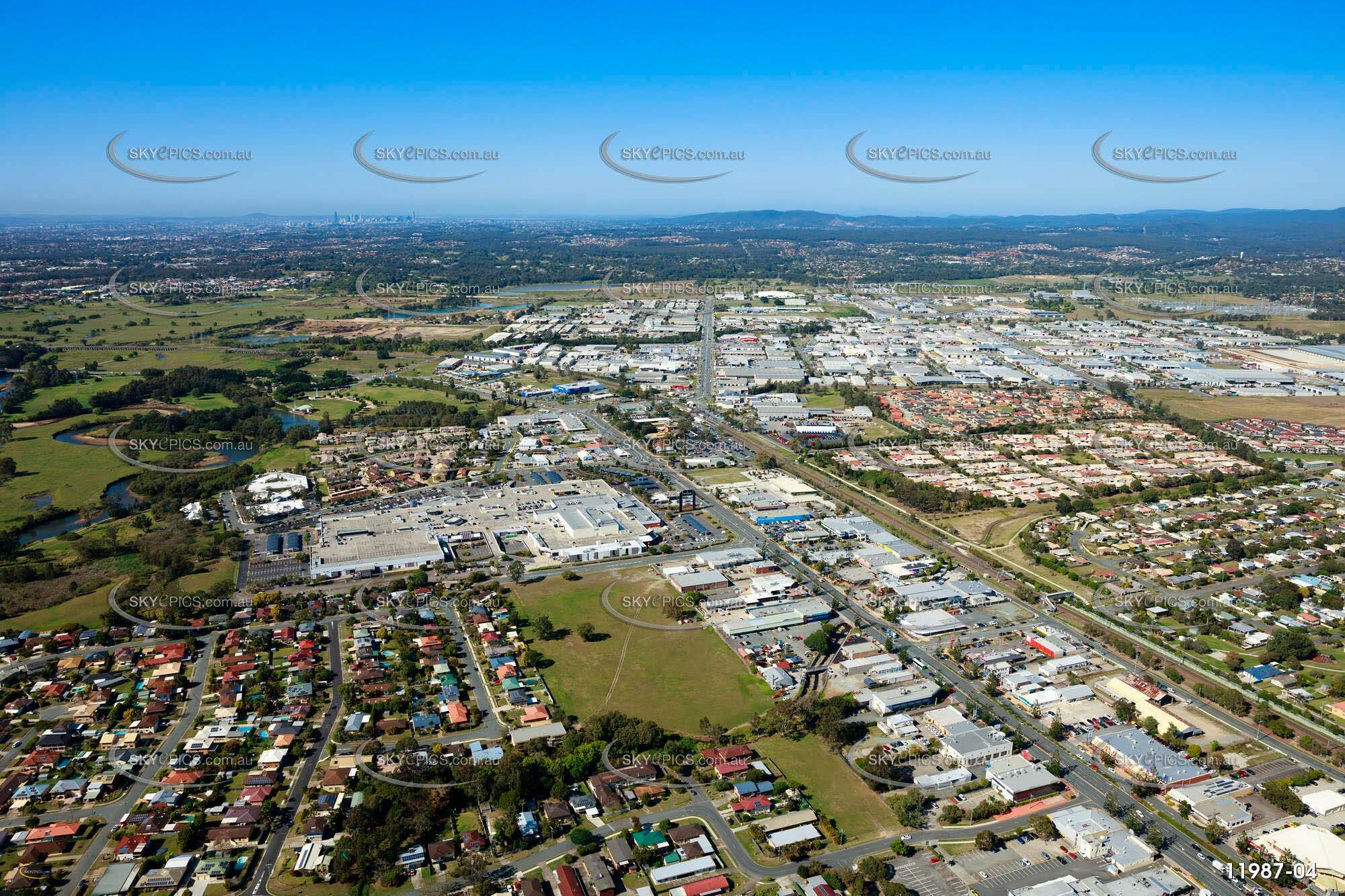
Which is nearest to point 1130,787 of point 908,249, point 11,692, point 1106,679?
point 1106,679

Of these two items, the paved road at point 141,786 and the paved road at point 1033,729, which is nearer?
the paved road at point 141,786

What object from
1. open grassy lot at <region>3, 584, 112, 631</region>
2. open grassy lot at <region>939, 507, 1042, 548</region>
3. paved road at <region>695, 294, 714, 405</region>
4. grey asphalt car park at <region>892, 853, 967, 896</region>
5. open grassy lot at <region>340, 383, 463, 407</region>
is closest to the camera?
grey asphalt car park at <region>892, 853, 967, 896</region>

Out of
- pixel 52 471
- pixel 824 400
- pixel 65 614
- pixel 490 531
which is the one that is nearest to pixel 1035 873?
pixel 490 531

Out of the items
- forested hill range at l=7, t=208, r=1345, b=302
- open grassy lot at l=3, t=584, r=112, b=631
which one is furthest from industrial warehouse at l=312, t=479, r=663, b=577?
forested hill range at l=7, t=208, r=1345, b=302

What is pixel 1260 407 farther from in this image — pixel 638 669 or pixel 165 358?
pixel 165 358

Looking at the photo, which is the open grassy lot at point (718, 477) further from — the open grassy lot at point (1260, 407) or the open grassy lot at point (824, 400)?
the open grassy lot at point (1260, 407)

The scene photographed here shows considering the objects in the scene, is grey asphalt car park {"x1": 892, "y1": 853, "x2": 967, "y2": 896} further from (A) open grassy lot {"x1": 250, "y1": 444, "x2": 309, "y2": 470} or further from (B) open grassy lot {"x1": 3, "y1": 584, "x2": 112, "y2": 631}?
(A) open grassy lot {"x1": 250, "y1": 444, "x2": 309, "y2": 470}

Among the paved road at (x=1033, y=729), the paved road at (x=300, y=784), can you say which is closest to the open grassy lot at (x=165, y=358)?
the paved road at (x=300, y=784)
